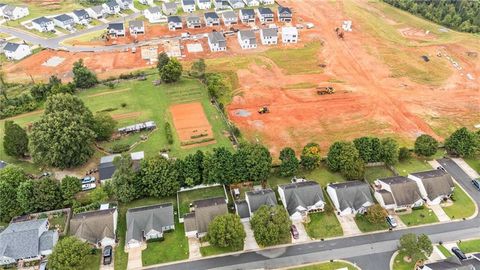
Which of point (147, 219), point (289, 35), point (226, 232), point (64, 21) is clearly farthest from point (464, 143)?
point (64, 21)

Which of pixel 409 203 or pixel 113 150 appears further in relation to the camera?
pixel 113 150

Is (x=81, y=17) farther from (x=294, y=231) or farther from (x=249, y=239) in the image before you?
(x=294, y=231)

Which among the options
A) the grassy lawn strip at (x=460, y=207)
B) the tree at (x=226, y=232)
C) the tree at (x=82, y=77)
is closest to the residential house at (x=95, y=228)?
the tree at (x=226, y=232)

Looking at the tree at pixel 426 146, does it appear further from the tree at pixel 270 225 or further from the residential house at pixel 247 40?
the residential house at pixel 247 40

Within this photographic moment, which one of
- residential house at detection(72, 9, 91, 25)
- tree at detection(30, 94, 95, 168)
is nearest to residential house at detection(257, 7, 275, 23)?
residential house at detection(72, 9, 91, 25)

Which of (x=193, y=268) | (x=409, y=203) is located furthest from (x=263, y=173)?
(x=409, y=203)

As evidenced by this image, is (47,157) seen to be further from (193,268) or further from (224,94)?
(224,94)

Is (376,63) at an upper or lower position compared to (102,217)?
upper
